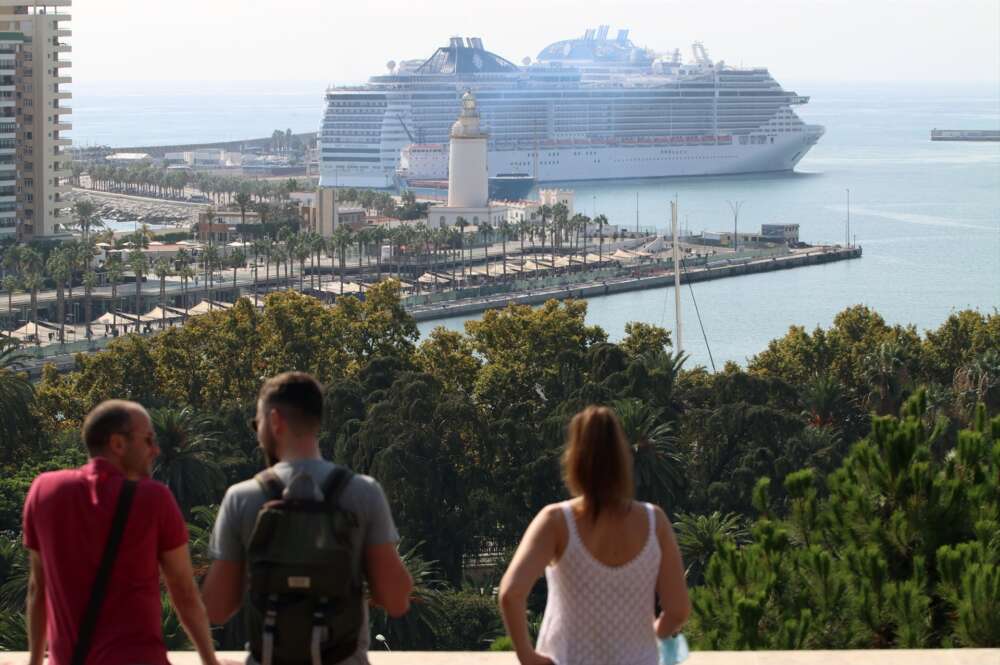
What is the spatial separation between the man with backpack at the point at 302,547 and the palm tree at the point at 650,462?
13.2m

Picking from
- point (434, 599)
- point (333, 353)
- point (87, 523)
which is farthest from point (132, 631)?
point (333, 353)

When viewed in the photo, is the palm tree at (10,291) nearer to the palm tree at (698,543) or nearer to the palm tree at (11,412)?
the palm tree at (11,412)

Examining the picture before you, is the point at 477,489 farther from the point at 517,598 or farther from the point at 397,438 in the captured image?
the point at 517,598

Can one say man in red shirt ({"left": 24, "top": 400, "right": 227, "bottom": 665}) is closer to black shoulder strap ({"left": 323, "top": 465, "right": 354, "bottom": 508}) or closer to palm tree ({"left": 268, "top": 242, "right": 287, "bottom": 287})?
black shoulder strap ({"left": 323, "top": 465, "right": 354, "bottom": 508})

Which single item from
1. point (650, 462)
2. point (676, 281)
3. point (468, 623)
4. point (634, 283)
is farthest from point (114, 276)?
point (468, 623)

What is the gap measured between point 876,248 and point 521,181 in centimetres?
2856

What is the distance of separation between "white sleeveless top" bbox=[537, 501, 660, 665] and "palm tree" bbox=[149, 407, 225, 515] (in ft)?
42.9

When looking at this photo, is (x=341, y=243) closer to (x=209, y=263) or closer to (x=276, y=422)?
(x=209, y=263)

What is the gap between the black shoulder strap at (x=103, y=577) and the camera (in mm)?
3434

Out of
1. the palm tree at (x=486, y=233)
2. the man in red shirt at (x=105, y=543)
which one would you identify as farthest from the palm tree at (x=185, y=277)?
the man in red shirt at (x=105, y=543)

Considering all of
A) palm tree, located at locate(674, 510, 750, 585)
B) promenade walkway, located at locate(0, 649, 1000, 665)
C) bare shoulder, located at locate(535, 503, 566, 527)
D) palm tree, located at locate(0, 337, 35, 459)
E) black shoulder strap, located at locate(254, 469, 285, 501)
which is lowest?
palm tree, located at locate(674, 510, 750, 585)

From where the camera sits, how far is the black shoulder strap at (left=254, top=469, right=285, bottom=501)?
343 centimetres

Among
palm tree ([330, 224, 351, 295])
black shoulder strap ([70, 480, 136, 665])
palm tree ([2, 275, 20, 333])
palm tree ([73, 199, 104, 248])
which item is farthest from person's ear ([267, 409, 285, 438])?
palm tree ([73, 199, 104, 248])

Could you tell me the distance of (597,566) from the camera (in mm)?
3504
